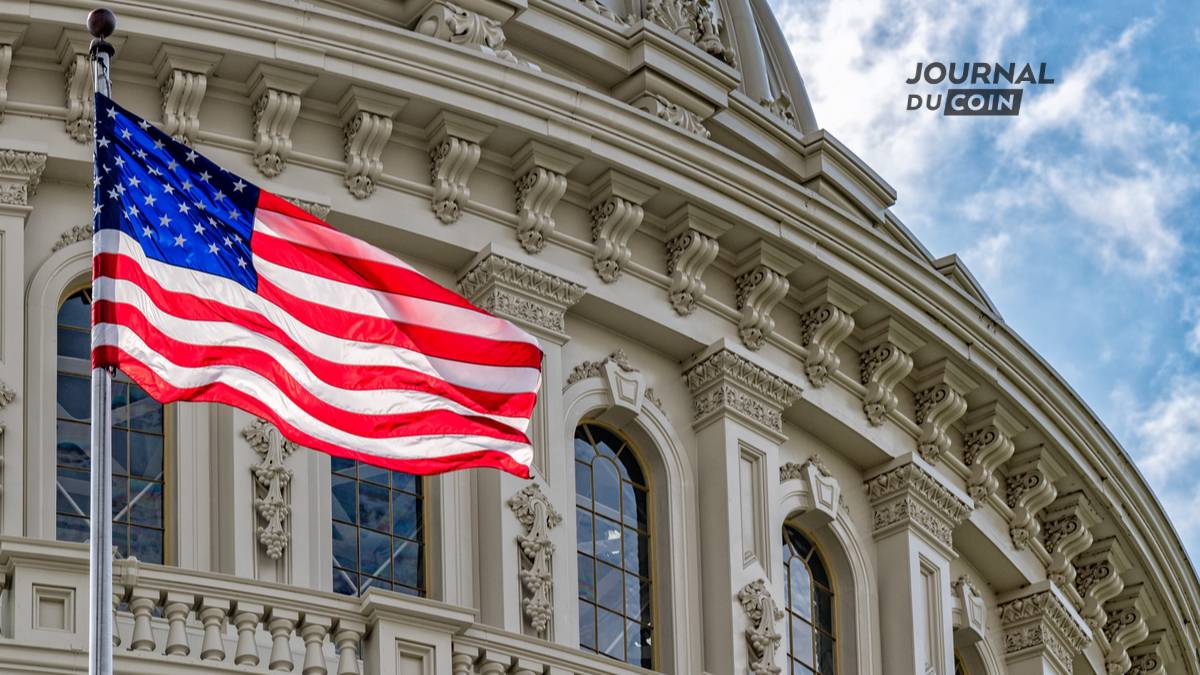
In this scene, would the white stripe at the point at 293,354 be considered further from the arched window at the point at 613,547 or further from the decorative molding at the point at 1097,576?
the decorative molding at the point at 1097,576

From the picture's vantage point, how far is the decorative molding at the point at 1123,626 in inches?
1651

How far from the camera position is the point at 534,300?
113ft

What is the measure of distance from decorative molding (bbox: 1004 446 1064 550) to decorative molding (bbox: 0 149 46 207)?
12.8m

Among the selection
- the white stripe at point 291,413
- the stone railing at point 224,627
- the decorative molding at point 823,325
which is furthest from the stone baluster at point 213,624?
the decorative molding at point 823,325

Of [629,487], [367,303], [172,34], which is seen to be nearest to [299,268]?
[367,303]

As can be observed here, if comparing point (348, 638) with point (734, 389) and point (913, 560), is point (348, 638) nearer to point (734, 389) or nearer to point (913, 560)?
point (734, 389)

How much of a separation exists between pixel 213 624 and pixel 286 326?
A: 2.81 m

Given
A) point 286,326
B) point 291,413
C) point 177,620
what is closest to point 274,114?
point 177,620

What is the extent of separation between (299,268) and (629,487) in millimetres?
10168

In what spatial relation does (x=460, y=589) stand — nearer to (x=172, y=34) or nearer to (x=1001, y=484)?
(x=172, y=34)

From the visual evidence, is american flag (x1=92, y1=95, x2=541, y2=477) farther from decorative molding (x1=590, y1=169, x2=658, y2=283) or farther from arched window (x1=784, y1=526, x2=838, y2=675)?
arched window (x1=784, y1=526, x2=838, y2=675)

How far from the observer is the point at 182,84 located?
32.6 m

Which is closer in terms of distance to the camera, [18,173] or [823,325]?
[18,173]

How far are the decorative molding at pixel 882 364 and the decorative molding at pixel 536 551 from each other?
527 centimetres
